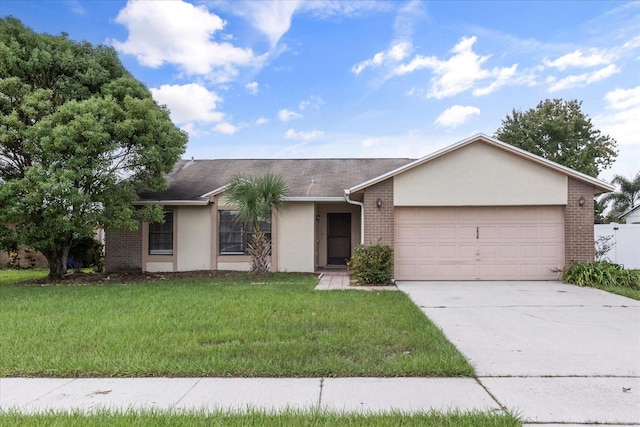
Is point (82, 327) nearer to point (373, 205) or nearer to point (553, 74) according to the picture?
point (373, 205)

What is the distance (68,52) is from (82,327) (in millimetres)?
9849

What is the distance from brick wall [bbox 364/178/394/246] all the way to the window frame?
713cm

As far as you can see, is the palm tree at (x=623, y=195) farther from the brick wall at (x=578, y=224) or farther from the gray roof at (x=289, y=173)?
the brick wall at (x=578, y=224)

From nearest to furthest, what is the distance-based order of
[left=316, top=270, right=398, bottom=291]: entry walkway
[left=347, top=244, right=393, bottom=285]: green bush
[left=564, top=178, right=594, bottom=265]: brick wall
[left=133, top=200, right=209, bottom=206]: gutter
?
[left=316, top=270, right=398, bottom=291]: entry walkway
[left=347, top=244, right=393, bottom=285]: green bush
[left=564, top=178, right=594, bottom=265]: brick wall
[left=133, top=200, right=209, bottom=206]: gutter

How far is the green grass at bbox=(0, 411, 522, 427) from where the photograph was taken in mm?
3340

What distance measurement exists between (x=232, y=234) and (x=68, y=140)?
5781 millimetres

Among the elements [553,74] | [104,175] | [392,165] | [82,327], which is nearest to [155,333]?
[82,327]

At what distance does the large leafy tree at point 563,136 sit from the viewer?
32906mm

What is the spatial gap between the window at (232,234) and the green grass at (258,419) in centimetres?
1121

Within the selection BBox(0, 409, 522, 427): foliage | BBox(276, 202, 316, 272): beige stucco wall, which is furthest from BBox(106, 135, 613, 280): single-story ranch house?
BBox(0, 409, 522, 427): foliage

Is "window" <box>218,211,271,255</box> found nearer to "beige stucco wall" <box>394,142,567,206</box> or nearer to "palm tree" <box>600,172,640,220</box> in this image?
"beige stucco wall" <box>394,142,567,206</box>

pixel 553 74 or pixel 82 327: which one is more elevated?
pixel 553 74

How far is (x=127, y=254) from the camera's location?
1496cm

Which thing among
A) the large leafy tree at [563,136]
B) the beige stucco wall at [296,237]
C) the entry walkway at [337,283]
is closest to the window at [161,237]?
the beige stucco wall at [296,237]
